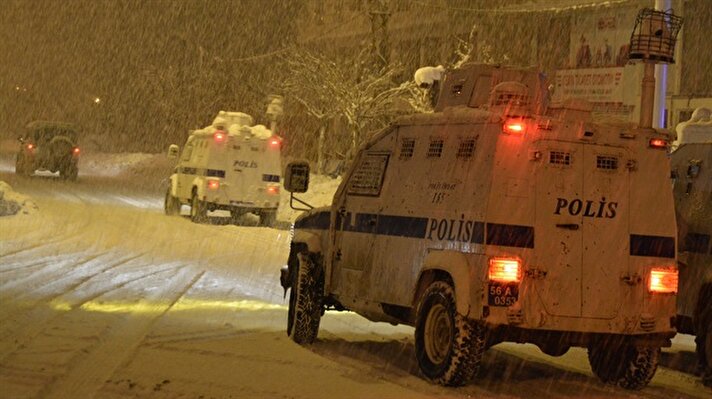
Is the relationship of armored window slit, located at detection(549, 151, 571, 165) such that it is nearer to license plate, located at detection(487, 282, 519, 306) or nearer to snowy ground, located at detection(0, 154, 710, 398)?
license plate, located at detection(487, 282, 519, 306)

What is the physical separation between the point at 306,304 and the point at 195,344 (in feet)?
3.90

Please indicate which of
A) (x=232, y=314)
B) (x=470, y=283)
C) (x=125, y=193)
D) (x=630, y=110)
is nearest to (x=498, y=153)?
(x=470, y=283)

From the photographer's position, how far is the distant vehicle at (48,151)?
41.3 m

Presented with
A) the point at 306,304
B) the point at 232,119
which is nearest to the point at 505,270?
the point at 306,304

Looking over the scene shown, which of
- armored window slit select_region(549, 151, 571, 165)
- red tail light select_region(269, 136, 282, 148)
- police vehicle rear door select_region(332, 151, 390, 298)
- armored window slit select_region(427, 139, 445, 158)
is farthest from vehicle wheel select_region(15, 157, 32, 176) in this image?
armored window slit select_region(549, 151, 571, 165)

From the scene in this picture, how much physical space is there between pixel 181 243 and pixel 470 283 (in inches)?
536

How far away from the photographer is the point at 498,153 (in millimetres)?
8406

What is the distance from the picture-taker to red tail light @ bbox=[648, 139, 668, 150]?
885cm

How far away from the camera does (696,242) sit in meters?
10.1

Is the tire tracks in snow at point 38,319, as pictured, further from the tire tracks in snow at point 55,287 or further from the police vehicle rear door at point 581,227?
the police vehicle rear door at point 581,227

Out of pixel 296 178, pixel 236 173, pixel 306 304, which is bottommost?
pixel 306 304

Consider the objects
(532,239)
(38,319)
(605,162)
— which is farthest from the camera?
(38,319)

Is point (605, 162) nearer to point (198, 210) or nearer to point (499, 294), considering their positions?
point (499, 294)

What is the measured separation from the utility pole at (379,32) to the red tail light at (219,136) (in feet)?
31.2
